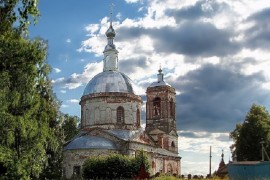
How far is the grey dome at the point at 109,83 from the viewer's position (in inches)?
1502

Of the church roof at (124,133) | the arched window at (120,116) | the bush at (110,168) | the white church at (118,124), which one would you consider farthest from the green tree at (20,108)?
the arched window at (120,116)

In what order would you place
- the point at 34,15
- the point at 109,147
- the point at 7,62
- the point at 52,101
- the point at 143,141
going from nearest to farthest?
the point at 34,15, the point at 7,62, the point at 52,101, the point at 109,147, the point at 143,141

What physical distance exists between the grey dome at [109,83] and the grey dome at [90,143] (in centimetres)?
496

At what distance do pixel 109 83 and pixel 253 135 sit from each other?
1368 cm

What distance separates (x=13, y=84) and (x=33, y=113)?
1664 millimetres

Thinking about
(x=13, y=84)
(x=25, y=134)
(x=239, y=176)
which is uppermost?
(x=13, y=84)

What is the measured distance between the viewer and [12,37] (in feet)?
54.9

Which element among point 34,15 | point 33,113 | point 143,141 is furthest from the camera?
point 143,141

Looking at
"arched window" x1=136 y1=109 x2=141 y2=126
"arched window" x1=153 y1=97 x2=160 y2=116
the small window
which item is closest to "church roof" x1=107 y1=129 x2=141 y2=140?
"arched window" x1=136 y1=109 x2=141 y2=126

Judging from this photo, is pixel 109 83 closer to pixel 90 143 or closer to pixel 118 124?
pixel 118 124

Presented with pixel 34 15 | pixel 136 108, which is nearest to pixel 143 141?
pixel 136 108

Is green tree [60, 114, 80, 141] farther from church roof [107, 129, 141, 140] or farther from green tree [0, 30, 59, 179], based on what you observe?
green tree [0, 30, 59, 179]

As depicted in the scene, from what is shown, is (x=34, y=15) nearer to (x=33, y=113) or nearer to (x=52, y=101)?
(x=33, y=113)

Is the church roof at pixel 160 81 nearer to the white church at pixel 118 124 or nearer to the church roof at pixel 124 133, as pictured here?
the white church at pixel 118 124
